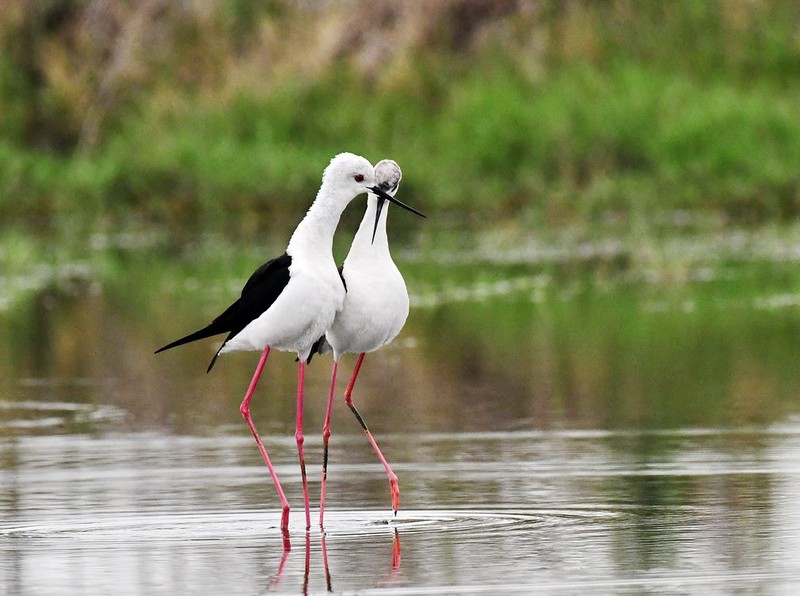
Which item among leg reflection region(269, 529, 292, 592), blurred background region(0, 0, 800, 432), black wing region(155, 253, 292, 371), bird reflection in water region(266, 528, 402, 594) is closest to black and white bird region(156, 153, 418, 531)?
black wing region(155, 253, 292, 371)

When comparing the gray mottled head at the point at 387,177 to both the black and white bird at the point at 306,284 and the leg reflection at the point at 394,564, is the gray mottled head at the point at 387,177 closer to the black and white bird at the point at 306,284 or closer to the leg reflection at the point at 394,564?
the black and white bird at the point at 306,284

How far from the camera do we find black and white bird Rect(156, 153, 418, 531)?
29.3 ft

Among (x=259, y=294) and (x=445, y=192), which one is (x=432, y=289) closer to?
(x=445, y=192)

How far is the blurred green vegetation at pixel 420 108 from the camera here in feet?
105

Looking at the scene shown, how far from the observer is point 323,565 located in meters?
8.05

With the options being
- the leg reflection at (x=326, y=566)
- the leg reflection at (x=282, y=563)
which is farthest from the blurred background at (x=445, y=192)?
the leg reflection at (x=326, y=566)

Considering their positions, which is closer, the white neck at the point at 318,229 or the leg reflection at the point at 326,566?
the leg reflection at the point at 326,566

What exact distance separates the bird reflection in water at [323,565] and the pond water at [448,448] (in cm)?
2

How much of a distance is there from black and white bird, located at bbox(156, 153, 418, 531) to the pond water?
0.79 metres

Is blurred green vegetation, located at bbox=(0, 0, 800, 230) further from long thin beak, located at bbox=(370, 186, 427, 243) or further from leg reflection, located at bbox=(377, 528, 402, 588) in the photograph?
leg reflection, located at bbox=(377, 528, 402, 588)

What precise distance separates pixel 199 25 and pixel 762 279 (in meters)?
23.8

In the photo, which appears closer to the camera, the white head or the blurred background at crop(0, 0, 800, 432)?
the white head

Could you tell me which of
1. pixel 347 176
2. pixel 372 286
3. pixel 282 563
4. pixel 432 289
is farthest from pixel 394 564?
pixel 432 289

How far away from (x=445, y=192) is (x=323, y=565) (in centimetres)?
2450
